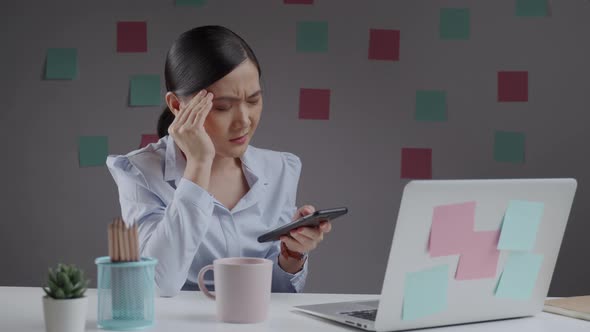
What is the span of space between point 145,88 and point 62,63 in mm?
309

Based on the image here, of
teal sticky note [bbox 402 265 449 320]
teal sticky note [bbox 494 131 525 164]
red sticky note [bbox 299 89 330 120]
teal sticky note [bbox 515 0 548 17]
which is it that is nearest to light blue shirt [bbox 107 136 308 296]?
teal sticky note [bbox 402 265 449 320]

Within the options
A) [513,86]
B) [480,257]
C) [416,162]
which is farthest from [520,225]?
[513,86]

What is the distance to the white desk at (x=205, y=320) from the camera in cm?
105

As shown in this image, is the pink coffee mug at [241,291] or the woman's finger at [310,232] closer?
the pink coffee mug at [241,291]

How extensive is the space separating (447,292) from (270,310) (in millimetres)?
298

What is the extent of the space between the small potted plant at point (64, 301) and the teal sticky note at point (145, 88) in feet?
5.57

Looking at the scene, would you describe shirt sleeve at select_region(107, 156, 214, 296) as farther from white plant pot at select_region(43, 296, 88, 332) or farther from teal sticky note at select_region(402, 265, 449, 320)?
teal sticky note at select_region(402, 265, 449, 320)

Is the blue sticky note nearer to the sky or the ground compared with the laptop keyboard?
nearer to the sky

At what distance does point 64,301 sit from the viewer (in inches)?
36.9

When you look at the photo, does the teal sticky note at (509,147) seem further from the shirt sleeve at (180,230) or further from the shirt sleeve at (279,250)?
the shirt sleeve at (180,230)

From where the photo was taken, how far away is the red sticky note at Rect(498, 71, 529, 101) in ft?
8.59

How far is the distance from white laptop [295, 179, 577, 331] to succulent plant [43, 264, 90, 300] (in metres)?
0.36

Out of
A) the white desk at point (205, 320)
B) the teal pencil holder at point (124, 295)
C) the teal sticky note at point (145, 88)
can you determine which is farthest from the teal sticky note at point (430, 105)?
the teal pencil holder at point (124, 295)

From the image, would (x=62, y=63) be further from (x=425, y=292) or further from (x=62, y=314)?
(x=425, y=292)
